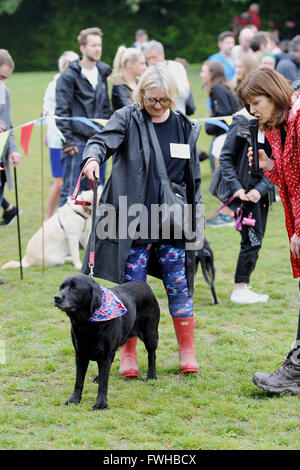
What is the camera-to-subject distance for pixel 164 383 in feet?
15.1

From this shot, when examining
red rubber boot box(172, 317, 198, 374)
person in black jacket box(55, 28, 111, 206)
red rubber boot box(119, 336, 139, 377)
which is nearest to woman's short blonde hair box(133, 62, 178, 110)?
red rubber boot box(172, 317, 198, 374)

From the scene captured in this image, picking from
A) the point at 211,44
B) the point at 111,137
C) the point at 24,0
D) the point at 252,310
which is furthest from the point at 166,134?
the point at 24,0

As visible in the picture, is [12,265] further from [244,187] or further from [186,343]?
[186,343]

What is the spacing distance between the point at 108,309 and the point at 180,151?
3.83ft

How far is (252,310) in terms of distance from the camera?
20.6 ft

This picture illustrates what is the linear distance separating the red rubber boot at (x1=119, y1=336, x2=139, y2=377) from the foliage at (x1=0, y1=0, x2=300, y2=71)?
28.2 meters

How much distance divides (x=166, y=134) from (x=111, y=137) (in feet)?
1.28

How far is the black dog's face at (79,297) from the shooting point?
3.82 metres

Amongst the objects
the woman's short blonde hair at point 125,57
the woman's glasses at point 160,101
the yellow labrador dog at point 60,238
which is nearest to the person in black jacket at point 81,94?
the woman's short blonde hair at point 125,57

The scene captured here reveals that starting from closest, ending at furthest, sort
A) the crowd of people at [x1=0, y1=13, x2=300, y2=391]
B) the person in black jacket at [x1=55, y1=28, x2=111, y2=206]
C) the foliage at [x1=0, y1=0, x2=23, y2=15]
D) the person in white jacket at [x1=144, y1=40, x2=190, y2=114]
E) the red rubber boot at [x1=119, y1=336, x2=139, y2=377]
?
the crowd of people at [x1=0, y1=13, x2=300, y2=391] < the red rubber boot at [x1=119, y1=336, x2=139, y2=377] < the person in black jacket at [x1=55, y1=28, x2=111, y2=206] < the person in white jacket at [x1=144, y1=40, x2=190, y2=114] < the foliage at [x1=0, y1=0, x2=23, y2=15]

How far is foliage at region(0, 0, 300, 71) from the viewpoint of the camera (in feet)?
103

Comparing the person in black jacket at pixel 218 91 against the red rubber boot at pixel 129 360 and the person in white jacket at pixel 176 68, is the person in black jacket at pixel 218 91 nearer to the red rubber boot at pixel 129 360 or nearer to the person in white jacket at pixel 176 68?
the person in white jacket at pixel 176 68

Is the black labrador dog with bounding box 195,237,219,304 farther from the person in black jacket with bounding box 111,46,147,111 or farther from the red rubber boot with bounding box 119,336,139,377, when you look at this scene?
the person in black jacket with bounding box 111,46,147,111
